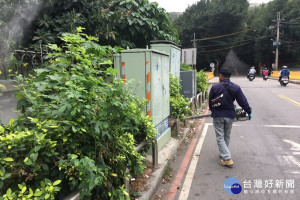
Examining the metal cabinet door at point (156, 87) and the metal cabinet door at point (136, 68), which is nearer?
the metal cabinet door at point (136, 68)

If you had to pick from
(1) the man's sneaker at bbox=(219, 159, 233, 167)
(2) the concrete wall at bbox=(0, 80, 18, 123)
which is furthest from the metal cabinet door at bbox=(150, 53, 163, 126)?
Result: (2) the concrete wall at bbox=(0, 80, 18, 123)

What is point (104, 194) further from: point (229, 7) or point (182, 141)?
point (229, 7)

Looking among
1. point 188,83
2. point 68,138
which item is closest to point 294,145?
point 188,83

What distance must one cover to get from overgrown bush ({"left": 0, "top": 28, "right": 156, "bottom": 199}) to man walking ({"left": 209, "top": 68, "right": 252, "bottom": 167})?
2.35m

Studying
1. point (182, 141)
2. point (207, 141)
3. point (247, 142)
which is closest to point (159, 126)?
point (182, 141)

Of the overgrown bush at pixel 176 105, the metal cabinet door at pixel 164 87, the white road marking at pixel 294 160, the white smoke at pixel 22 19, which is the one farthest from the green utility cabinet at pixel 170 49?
the white road marking at pixel 294 160

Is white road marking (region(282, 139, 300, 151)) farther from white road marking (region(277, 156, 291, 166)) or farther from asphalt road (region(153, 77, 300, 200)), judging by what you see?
white road marking (region(277, 156, 291, 166))

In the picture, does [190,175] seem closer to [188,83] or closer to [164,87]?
[164,87]

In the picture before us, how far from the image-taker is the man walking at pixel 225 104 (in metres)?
4.86

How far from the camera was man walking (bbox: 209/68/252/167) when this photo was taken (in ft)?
15.9

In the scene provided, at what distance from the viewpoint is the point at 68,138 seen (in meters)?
2.34

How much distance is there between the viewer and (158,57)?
5.06m

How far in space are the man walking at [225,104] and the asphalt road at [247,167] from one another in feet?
1.26

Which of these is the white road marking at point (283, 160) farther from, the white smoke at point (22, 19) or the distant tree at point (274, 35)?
the distant tree at point (274, 35)
